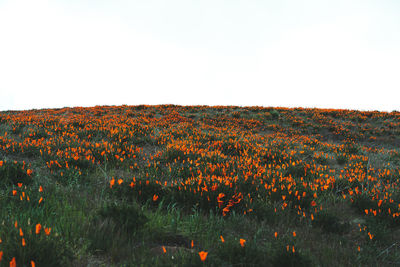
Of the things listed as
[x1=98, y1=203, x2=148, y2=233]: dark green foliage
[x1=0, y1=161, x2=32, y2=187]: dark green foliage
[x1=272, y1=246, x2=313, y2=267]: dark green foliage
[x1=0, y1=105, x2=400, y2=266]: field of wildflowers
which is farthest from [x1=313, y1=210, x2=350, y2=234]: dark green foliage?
[x1=0, y1=161, x2=32, y2=187]: dark green foliage

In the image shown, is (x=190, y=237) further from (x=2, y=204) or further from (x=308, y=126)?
(x=308, y=126)

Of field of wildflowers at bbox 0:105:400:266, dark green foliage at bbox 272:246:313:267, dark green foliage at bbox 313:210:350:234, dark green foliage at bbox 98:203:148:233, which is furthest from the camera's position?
dark green foliage at bbox 313:210:350:234

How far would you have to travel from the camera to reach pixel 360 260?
2904 mm

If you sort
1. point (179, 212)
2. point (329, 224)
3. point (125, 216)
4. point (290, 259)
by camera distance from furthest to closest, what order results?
point (329, 224), point (179, 212), point (125, 216), point (290, 259)

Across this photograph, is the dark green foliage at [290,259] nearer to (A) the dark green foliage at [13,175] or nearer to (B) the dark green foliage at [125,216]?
(B) the dark green foliage at [125,216]

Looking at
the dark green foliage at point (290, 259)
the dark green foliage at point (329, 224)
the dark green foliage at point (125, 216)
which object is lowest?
the dark green foliage at point (329, 224)

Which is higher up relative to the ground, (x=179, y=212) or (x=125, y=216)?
(x=125, y=216)

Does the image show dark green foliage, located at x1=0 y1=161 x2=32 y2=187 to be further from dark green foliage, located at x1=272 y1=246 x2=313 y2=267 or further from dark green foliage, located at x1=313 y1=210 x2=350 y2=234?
dark green foliage, located at x1=313 y1=210 x2=350 y2=234

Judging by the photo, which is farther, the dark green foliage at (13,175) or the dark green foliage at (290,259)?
the dark green foliage at (13,175)

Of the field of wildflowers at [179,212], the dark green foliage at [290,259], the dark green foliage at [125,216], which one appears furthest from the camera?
the dark green foliage at [125,216]

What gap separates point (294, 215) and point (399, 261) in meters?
1.31

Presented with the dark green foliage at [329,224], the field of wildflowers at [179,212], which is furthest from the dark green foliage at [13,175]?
the dark green foliage at [329,224]

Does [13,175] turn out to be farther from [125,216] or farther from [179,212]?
[179,212]

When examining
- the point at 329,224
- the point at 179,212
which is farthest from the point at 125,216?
the point at 329,224
